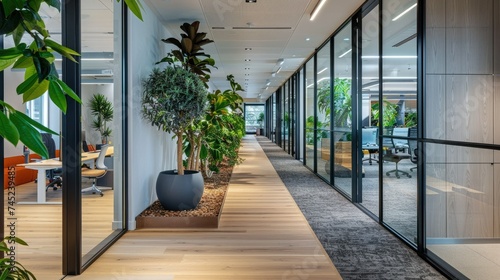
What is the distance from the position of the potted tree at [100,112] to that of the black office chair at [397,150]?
12.5 ft

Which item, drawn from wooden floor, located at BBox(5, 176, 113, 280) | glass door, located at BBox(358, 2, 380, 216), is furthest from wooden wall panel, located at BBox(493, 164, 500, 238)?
wooden floor, located at BBox(5, 176, 113, 280)

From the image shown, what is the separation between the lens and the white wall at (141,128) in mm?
3584

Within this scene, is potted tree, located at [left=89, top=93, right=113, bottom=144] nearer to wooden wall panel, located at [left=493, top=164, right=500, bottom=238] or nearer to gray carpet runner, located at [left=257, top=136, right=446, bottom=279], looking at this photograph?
gray carpet runner, located at [left=257, top=136, right=446, bottom=279]

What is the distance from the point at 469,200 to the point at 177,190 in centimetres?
260

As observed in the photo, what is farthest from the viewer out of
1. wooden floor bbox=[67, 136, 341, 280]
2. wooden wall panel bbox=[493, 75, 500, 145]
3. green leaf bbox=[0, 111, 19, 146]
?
wooden floor bbox=[67, 136, 341, 280]

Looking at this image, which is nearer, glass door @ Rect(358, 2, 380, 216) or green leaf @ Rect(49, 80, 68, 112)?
green leaf @ Rect(49, 80, 68, 112)

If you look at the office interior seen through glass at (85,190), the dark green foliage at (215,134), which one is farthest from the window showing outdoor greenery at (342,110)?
the office interior seen through glass at (85,190)

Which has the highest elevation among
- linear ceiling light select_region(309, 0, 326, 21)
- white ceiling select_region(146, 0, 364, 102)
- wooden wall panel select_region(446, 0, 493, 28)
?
white ceiling select_region(146, 0, 364, 102)

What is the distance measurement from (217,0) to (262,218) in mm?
2435

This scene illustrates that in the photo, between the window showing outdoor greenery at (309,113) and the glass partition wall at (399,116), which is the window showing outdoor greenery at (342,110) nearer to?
the glass partition wall at (399,116)

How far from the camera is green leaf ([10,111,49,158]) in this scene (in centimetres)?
56

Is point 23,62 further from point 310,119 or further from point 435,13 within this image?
point 310,119

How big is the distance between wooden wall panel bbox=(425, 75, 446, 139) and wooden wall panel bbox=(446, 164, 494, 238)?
0.28m

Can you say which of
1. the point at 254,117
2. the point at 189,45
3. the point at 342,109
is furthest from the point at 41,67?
the point at 254,117
